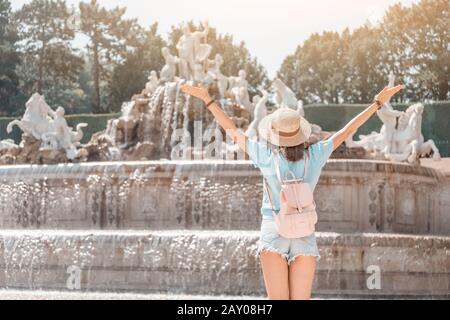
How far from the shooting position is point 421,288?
435 inches

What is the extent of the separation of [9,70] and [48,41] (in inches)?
105

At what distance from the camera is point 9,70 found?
39.3 meters

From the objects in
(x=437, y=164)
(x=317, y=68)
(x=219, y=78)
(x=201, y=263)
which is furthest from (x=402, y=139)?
(x=317, y=68)

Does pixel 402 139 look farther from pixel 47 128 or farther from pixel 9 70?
pixel 9 70

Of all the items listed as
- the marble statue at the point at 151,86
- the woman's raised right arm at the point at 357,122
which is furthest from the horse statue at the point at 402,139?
the woman's raised right arm at the point at 357,122

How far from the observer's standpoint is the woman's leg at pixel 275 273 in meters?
3.89

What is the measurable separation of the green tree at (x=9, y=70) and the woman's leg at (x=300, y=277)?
3605 centimetres

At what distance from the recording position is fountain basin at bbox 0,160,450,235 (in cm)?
1238

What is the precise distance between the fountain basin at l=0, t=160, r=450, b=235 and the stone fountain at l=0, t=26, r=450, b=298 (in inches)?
0.6

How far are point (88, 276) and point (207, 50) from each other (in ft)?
39.1

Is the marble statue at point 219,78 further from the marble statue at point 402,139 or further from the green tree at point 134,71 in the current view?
the green tree at point 134,71

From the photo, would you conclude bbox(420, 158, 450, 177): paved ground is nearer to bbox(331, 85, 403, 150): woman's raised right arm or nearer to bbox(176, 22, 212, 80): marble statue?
bbox(176, 22, 212, 80): marble statue

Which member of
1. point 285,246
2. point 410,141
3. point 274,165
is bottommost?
point 285,246

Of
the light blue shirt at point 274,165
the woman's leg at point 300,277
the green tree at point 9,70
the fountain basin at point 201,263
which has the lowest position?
the fountain basin at point 201,263
